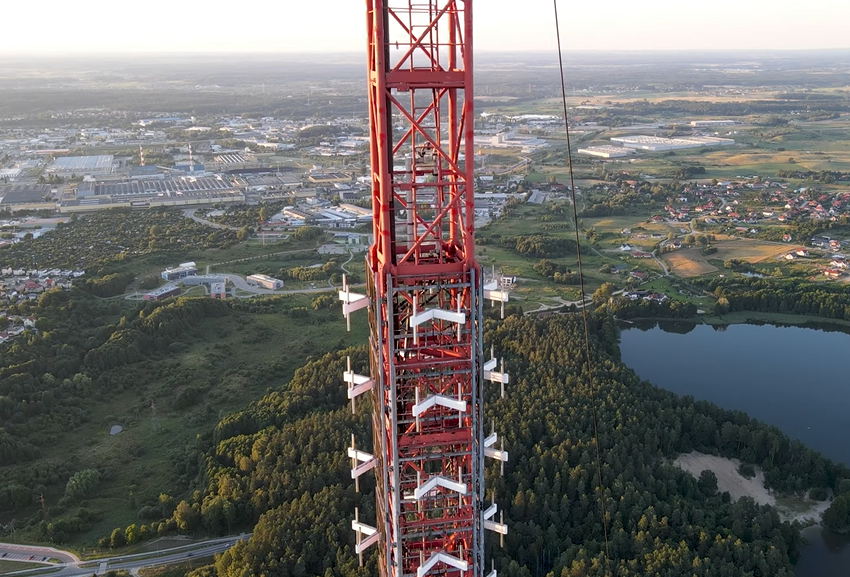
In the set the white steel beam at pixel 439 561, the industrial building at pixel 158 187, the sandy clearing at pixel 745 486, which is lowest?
the sandy clearing at pixel 745 486

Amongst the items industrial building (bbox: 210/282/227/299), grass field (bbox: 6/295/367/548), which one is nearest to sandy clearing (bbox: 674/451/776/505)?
grass field (bbox: 6/295/367/548)

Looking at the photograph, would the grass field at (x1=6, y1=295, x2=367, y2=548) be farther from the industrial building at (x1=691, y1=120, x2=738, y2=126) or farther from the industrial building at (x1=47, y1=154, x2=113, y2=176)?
the industrial building at (x1=691, y1=120, x2=738, y2=126)

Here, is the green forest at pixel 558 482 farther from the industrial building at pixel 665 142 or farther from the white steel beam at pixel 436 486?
the industrial building at pixel 665 142

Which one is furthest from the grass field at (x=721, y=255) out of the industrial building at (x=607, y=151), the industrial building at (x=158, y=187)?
the industrial building at (x=158, y=187)

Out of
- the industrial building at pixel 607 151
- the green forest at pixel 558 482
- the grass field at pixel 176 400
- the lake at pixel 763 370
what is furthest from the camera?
the industrial building at pixel 607 151

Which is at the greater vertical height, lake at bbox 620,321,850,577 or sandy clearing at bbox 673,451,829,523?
lake at bbox 620,321,850,577

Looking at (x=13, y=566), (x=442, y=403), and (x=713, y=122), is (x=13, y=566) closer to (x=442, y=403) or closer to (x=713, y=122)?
(x=442, y=403)
